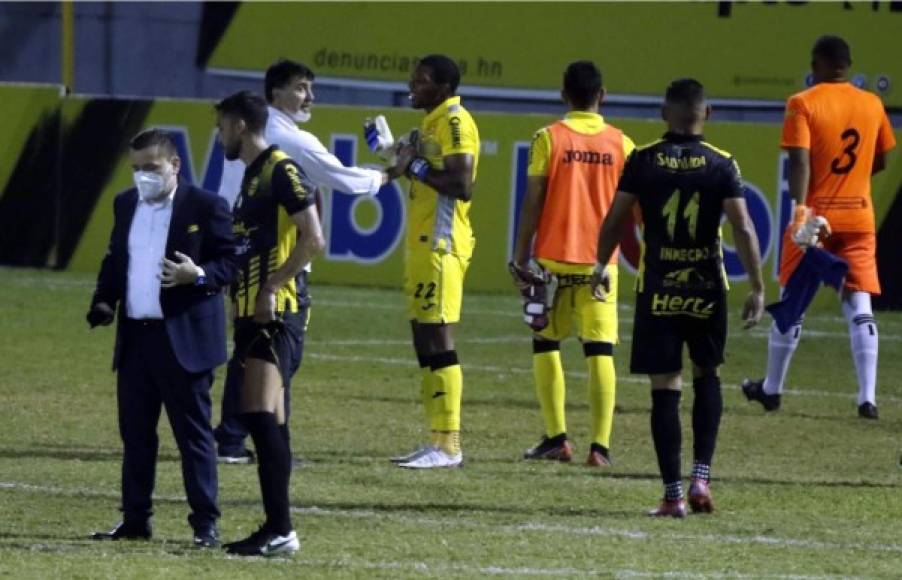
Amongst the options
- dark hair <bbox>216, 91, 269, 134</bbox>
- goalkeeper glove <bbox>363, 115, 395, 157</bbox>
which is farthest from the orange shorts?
dark hair <bbox>216, 91, 269, 134</bbox>

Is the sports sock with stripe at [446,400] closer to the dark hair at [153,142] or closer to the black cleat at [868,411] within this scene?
the dark hair at [153,142]

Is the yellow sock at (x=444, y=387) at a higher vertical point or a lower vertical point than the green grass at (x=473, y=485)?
higher

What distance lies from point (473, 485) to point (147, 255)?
8.39 feet

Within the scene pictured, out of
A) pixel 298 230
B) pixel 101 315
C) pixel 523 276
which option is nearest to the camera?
pixel 298 230

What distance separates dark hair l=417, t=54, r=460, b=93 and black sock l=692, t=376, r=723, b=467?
238 cm

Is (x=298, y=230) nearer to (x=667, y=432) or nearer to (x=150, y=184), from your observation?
(x=150, y=184)

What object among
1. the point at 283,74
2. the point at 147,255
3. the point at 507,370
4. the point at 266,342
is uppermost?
the point at 283,74

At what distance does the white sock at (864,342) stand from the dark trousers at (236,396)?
4211 mm

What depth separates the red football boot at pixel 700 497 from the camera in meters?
9.96

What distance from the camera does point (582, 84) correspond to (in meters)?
11.8

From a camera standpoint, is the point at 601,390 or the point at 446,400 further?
the point at 601,390

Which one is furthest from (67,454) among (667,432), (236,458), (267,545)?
(667,432)

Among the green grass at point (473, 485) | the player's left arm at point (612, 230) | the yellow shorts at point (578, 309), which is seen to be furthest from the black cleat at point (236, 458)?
the player's left arm at point (612, 230)

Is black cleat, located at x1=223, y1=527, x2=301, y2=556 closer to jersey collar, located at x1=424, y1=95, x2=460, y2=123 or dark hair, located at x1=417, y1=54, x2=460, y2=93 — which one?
jersey collar, located at x1=424, y1=95, x2=460, y2=123
